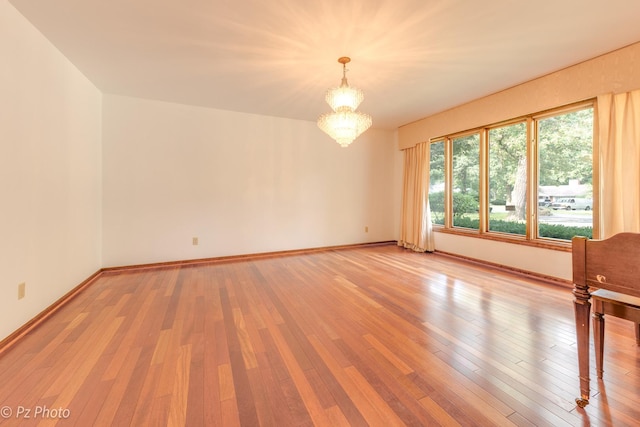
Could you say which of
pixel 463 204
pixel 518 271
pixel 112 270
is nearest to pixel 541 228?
pixel 518 271

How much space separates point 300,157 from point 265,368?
4.12 meters

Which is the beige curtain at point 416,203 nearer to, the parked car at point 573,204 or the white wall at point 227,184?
the white wall at point 227,184

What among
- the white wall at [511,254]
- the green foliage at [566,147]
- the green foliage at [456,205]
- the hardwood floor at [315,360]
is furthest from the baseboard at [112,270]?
the green foliage at [566,147]

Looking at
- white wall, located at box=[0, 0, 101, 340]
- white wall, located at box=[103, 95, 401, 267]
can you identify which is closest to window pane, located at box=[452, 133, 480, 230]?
white wall, located at box=[103, 95, 401, 267]

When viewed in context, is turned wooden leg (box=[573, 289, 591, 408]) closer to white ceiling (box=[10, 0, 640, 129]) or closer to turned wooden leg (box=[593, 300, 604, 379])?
turned wooden leg (box=[593, 300, 604, 379])

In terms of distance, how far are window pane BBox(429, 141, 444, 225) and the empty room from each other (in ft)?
0.20

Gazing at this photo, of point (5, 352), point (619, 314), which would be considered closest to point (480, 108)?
point (619, 314)

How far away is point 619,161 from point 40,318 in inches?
233

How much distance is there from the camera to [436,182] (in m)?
5.27

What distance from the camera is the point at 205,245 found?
4480 millimetres

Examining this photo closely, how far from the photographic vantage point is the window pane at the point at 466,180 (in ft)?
14.8

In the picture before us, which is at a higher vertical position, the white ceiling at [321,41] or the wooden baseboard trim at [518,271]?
the white ceiling at [321,41]

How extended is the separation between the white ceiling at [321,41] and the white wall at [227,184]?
69 centimetres

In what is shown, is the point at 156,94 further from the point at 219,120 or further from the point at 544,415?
the point at 544,415
